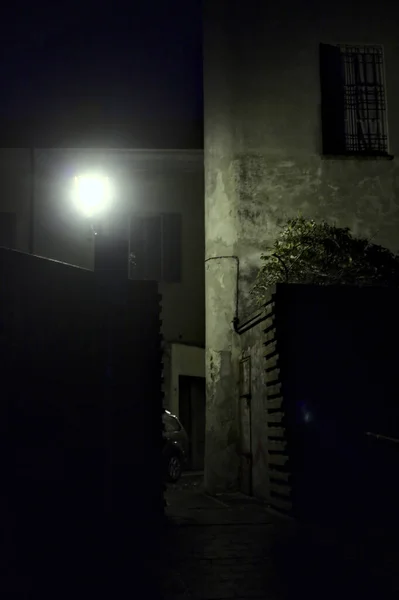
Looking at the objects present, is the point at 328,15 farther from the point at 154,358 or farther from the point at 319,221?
the point at 154,358

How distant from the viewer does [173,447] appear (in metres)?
14.5

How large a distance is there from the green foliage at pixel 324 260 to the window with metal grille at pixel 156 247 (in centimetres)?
693

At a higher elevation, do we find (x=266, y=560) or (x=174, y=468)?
(x=174, y=468)

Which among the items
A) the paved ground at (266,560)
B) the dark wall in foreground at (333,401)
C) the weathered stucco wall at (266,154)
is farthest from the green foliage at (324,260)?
the paved ground at (266,560)

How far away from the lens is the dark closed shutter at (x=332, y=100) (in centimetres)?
1301

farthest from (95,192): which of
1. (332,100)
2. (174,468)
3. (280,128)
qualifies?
(174,468)

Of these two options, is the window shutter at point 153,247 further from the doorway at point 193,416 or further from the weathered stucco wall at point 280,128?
the weathered stucco wall at point 280,128

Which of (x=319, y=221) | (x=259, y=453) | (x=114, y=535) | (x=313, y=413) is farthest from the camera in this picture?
(x=319, y=221)

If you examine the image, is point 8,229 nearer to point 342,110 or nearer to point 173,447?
point 173,447

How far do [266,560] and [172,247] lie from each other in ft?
43.2

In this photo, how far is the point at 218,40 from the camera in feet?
42.9

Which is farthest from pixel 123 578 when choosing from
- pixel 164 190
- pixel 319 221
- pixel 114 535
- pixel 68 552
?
pixel 164 190

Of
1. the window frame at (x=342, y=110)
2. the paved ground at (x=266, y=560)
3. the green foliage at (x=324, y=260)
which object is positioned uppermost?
the window frame at (x=342, y=110)

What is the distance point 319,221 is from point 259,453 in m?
4.48
